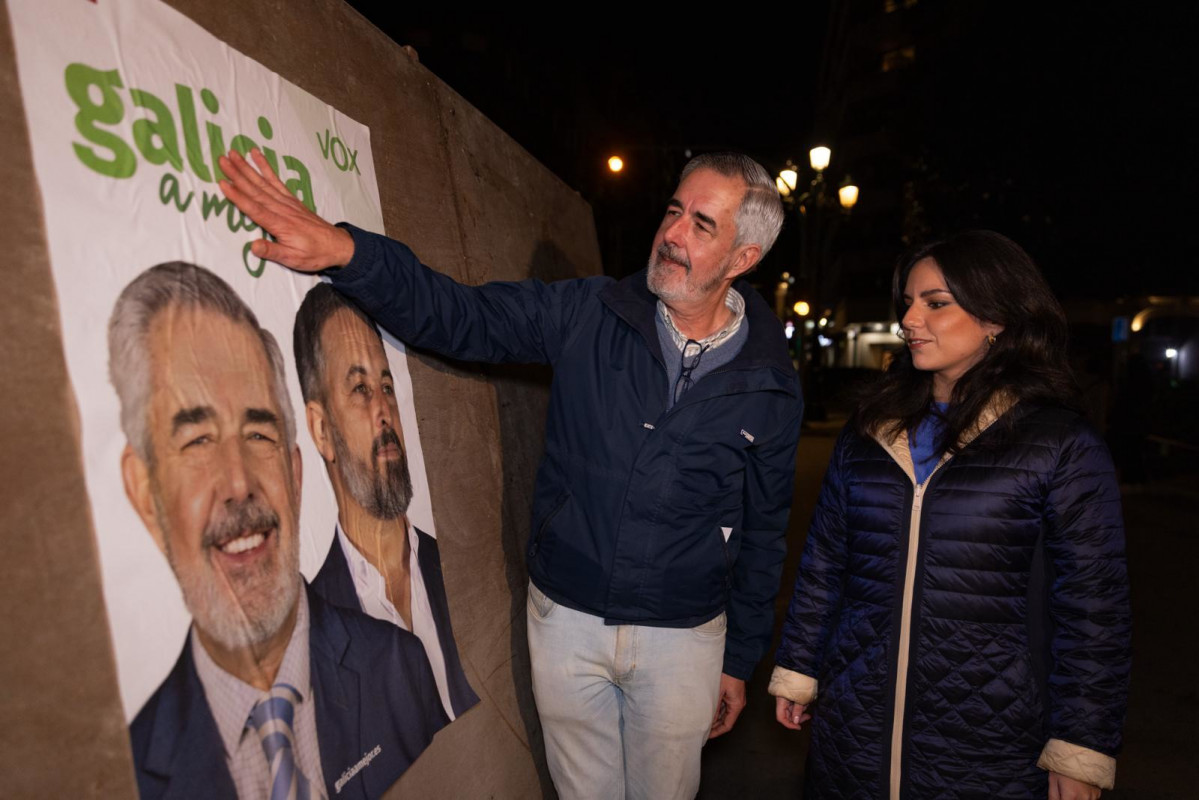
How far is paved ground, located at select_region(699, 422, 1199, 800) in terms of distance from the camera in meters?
3.49

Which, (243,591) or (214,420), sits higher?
(214,420)

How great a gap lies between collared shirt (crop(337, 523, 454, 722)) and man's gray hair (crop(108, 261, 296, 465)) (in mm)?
569

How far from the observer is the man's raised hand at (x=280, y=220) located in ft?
4.74

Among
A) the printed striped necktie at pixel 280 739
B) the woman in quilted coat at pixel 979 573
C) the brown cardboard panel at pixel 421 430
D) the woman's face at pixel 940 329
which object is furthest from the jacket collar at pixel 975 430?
the printed striped necktie at pixel 280 739

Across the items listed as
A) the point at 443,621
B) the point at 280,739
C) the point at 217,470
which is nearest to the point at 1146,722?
the point at 443,621

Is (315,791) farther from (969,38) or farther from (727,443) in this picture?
(969,38)

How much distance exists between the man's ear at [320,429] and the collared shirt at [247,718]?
34 cm

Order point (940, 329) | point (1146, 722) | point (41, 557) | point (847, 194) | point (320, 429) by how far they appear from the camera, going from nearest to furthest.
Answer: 1. point (41, 557)
2. point (320, 429)
3. point (940, 329)
4. point (1146, 722)
5. point (847, 194)

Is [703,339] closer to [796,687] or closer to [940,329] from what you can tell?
[940,329]

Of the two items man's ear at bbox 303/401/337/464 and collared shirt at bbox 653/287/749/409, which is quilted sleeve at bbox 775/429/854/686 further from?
man's ear at bbox 303/401/337/464

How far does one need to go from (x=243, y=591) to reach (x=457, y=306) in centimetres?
89

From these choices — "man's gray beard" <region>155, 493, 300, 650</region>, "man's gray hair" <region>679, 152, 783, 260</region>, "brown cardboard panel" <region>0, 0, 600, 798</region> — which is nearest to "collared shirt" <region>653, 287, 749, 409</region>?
"man's gray hair" <region>679, 152, 783, 260</region>

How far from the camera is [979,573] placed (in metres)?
2.02

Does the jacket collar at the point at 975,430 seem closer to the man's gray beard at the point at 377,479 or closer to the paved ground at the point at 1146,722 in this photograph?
the man's gray beard at the point at 377,479
